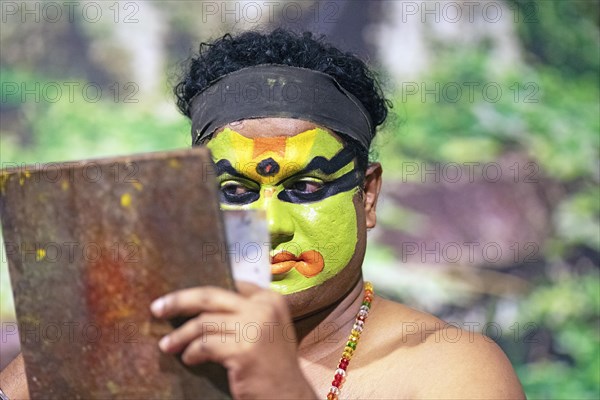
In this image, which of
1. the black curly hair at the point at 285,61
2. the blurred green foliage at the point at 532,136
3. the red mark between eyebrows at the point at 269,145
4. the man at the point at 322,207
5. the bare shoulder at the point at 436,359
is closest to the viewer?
the bare shoulder at the point at 436,359

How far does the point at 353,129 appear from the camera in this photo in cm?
252

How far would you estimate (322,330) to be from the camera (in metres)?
2.45

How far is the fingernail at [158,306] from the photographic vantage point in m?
1.59

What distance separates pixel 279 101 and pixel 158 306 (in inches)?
37.4

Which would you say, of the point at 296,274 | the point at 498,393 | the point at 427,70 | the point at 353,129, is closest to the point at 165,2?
the point at 427,70

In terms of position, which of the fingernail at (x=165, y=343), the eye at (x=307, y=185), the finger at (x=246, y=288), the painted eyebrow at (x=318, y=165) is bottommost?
the eye at (x=307, y=185)

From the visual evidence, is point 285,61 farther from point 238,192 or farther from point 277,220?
point 277,220

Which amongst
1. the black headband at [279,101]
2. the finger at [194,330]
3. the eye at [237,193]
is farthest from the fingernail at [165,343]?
the black headband at [279,101]

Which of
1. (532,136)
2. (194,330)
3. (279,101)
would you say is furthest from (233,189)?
(532,136)

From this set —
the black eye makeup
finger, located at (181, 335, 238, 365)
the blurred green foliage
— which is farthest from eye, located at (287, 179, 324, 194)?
the blurred green foliage

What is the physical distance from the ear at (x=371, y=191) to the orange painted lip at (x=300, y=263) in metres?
0.32

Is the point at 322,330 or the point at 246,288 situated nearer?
the point at 246,288

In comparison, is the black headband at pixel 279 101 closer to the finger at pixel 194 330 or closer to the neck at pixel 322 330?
the neck at pixel 322 330

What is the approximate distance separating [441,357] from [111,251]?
924 mm
